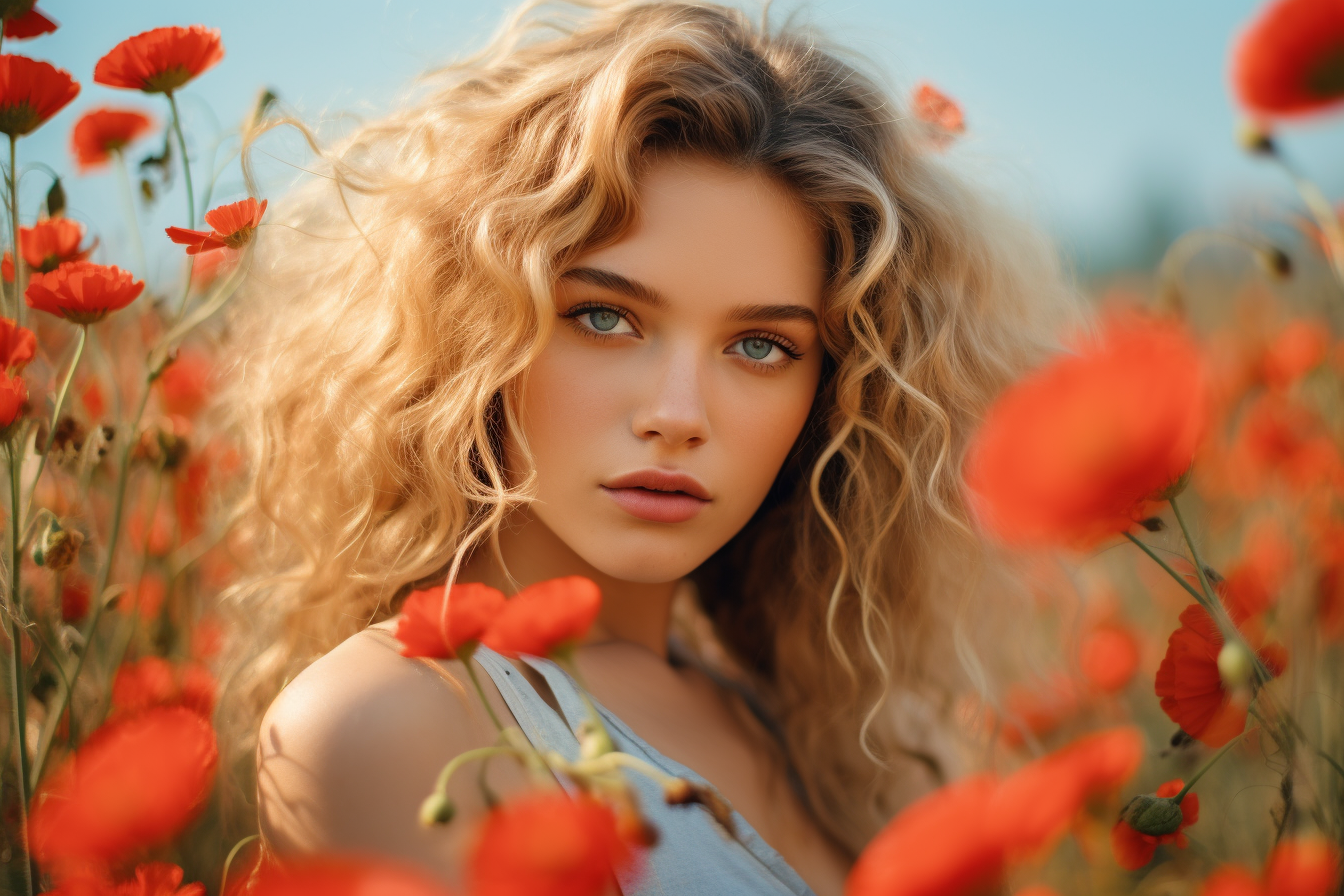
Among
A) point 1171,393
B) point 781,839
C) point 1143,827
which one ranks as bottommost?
point 781,839

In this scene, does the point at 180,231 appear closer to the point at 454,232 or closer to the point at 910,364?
the point at 454,232

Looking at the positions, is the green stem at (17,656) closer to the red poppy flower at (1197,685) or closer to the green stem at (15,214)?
the green stem at (15,214)

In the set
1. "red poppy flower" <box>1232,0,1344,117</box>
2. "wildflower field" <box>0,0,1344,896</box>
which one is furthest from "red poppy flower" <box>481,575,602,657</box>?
"red poppy flower" <box>1232,0,1344,117</box>

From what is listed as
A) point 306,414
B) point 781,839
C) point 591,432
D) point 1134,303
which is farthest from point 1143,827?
point 1134,303

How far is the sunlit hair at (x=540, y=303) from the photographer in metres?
1.06

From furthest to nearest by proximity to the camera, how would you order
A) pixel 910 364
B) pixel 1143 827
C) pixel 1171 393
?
1. pixel 910 364
2. pixel 1143 827
3. pixel 1171 393

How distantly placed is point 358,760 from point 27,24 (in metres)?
0.64

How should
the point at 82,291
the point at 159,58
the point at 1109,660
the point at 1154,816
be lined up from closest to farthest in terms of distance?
the point at 1154,816 < the point at 82,291 < the point at 159,58 < the point at 1109,660

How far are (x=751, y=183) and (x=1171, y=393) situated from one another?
0.77 m

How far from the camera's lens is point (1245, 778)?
1150 mm

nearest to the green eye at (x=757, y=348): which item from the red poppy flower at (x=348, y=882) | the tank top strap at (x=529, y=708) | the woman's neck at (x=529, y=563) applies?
the woman's neck at (x=529, y=563)

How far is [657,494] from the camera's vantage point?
1.00 metres

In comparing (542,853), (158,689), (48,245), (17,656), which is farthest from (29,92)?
(542,853)

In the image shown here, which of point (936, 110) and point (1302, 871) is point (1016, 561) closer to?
point (936, 110)
